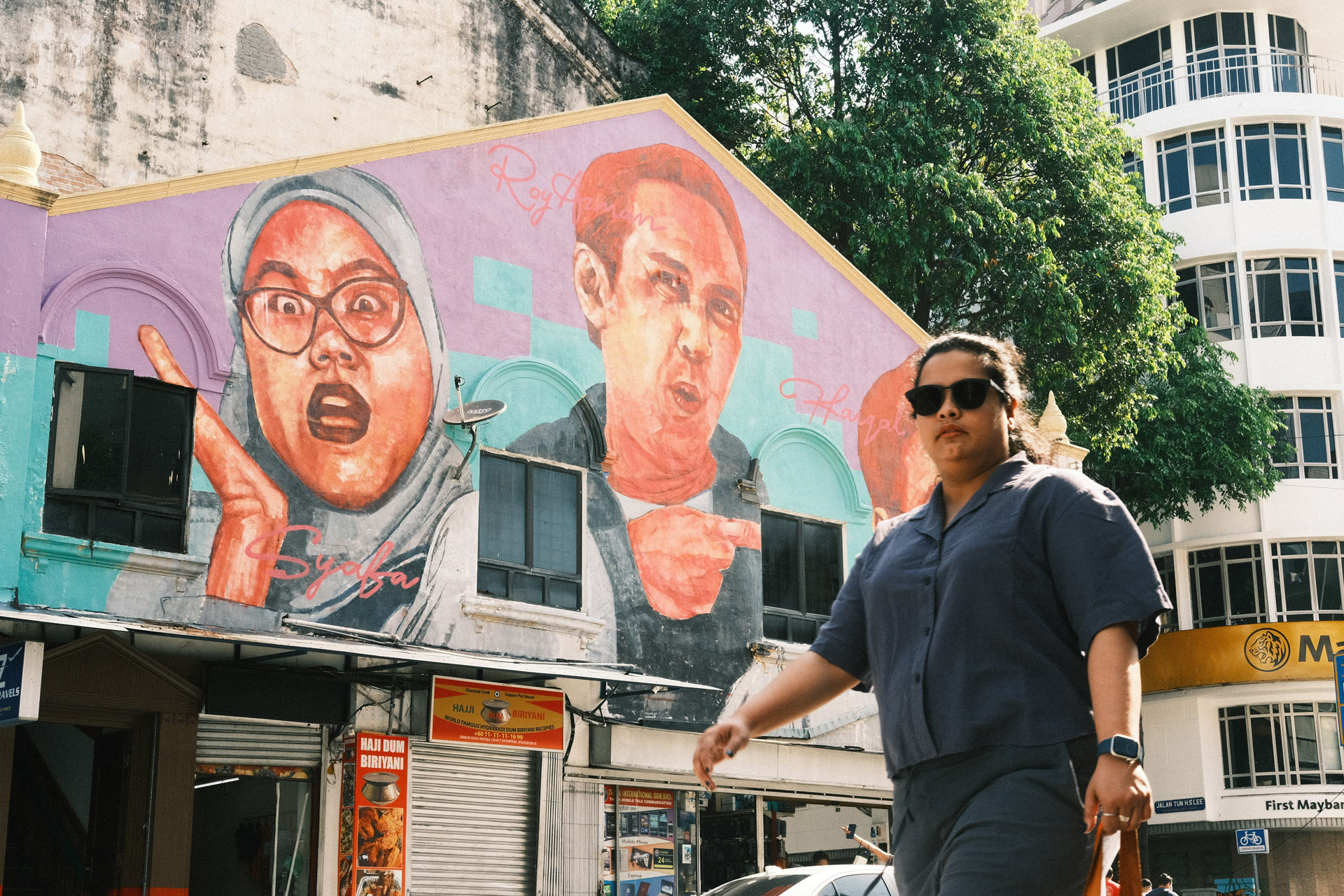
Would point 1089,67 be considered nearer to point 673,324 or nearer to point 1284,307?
point 1284,307

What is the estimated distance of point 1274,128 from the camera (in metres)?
36.8

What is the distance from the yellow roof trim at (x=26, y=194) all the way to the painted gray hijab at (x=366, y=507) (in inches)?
67.2

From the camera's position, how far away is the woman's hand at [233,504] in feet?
44.1

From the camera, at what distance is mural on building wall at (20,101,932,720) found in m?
13.7

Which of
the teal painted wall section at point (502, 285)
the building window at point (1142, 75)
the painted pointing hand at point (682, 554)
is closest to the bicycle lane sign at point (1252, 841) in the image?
the building window at point (1142, 75)

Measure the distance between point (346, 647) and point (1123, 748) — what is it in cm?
1022

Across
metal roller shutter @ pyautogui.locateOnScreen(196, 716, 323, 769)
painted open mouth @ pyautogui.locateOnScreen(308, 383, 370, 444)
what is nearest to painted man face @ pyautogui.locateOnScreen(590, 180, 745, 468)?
painted open mouth @ pyautogui.locateOnScreen(308, 383, 370, 444)

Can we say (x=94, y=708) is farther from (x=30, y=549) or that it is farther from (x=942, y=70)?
(x=942, y=70)

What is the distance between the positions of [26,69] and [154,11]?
72.4 inches

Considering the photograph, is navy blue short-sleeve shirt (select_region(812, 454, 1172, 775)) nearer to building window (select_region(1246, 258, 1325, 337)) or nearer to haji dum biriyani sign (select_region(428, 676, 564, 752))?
haji dum biriyani sign (select_region(428, 676, 564, 752))

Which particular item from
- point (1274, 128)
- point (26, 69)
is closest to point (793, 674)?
point (26, 69)

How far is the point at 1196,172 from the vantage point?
36906mm
